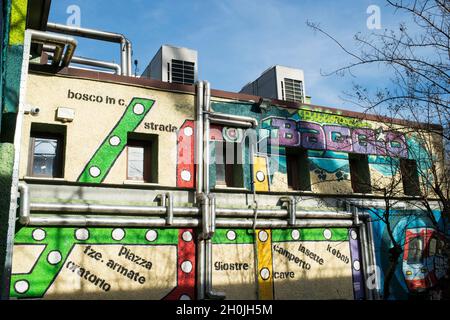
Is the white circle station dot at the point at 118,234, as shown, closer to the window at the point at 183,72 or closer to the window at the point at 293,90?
the window at the point at 183,72

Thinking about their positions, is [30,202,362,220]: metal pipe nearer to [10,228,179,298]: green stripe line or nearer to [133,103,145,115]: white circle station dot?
[10,228,179,298]: green stripe line

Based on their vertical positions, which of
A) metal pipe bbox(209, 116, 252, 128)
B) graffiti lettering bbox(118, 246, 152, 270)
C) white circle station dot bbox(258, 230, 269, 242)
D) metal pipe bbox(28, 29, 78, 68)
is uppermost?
metal pipe bbox(28, 29, 78, 68)

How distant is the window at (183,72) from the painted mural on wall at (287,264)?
16.1 ft

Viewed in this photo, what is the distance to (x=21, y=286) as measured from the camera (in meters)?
8.66

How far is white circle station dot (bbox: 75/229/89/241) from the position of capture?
30.7 feet

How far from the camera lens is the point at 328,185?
12570mm

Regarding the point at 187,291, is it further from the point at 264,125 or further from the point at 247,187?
the point at 264,125

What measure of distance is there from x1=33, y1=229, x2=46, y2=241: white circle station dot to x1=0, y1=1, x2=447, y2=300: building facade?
0.03 meters

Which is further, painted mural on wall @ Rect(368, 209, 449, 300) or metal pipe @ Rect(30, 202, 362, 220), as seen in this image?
painted mural on wall @ Rect(368, 209, 449, 300)

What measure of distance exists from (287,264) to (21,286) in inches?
231

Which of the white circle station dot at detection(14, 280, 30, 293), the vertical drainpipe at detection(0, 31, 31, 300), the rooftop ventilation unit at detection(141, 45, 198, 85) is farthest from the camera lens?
the rooftop ventilation unit at detection(141, 45, 198, 85)

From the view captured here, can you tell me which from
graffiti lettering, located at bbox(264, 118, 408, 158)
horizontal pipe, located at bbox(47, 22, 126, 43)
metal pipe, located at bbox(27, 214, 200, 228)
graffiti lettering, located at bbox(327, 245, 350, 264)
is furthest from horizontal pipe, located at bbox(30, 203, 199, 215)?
horizontal pipe, located at bbox(47, 22, 126, 43)

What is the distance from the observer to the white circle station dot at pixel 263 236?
11.1 meters

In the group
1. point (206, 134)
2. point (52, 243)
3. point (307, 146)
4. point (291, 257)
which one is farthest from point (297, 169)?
point (52, 243)
